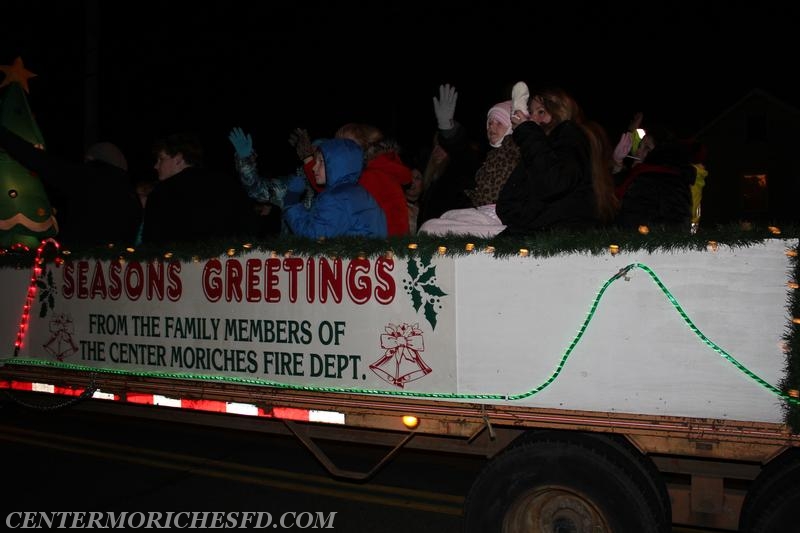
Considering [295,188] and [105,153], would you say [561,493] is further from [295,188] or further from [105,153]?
[105,153]

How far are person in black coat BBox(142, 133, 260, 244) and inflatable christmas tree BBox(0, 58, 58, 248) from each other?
9.29 ft

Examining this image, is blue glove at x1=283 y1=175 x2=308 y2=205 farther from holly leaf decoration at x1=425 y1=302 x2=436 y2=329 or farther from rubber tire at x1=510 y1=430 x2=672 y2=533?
rubber tire at x1=510 y1=430 x2=672 y2=533

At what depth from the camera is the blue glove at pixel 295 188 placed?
5738 mm

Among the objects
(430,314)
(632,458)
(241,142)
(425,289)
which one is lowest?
(632,458)

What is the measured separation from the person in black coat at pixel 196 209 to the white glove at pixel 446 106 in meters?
1.66

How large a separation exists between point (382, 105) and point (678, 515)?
69.5 feet

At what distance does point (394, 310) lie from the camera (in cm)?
350

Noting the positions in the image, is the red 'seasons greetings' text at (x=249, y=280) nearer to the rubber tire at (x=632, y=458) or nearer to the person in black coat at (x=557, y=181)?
the person in black coat at (x=557, y=181)

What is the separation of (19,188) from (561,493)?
6.42 meters

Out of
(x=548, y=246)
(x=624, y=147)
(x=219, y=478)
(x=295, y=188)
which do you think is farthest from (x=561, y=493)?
(x=624, y=147)

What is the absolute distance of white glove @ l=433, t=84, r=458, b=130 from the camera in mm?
5270

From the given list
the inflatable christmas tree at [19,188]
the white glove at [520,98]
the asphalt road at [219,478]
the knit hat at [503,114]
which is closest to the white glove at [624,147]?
the knit hat at [503,114]

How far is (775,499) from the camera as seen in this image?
279cm

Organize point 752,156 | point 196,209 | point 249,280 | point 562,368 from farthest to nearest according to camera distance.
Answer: point 752,156, point 196,209, point 249,280, point 562,368
